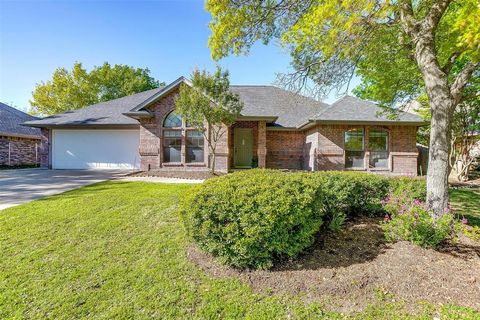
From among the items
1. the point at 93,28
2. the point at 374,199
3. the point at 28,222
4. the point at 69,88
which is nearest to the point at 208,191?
the point at 374,199

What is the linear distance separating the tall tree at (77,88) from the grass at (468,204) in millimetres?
35862

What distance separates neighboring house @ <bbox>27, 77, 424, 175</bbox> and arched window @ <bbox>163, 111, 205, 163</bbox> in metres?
0.05

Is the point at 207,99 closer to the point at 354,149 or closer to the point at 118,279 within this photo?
the point at 354,149

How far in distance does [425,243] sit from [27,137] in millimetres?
26957

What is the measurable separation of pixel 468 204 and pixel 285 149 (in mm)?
9441

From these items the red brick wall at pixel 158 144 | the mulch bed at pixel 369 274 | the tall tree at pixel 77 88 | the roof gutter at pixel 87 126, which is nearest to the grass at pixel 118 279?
the mulch bed at pixel 369 274

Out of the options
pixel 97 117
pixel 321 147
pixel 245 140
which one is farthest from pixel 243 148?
pixel 97 117

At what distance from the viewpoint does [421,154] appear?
15422 millimetres

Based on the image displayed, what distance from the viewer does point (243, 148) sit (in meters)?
15.1

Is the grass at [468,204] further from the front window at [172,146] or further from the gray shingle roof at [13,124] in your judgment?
the gray shingle roof at [13,124]

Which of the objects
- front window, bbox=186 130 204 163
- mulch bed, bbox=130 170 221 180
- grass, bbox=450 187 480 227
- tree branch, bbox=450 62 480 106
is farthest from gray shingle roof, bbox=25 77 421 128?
tree branch, bbox=450 62 480 106

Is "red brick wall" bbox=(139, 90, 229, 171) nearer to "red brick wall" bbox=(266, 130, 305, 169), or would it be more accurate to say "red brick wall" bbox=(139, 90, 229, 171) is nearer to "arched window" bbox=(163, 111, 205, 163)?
"arched window" bbox=(163, 111, 205, 163)

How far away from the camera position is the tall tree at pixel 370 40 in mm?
3631

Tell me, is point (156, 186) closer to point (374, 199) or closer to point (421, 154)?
point (374, 199)
